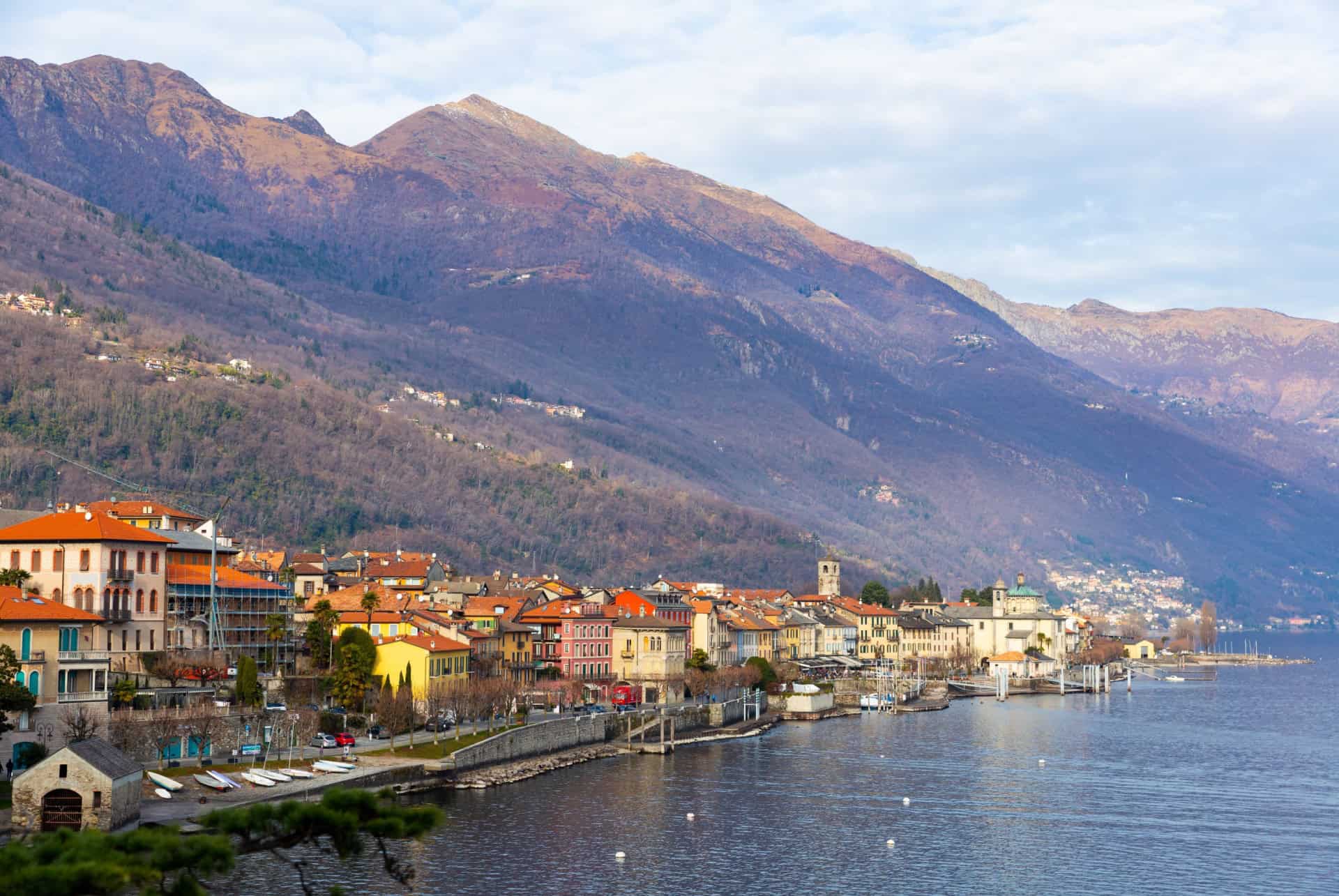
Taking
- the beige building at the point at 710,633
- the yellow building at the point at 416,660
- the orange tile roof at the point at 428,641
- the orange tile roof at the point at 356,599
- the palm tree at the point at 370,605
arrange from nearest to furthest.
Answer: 1. the yellow building at the point at 416,660
2. the orange tile roof at the point at 428,641
3. the palm tree at the point at 370,605
4. the orange tile roof at the point at 356,599
5. the beige building at the point at 710,633

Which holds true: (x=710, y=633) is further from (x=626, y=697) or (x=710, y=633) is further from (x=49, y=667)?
(x=49, y=667)

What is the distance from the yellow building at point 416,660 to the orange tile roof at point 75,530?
18.5 metres

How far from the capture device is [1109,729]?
147 metres

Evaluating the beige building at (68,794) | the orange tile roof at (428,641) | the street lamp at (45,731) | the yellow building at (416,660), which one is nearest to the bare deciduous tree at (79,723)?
the street lamp at (45,731)

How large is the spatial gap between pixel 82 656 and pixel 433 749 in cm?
2005

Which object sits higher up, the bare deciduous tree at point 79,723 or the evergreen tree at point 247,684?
the evergreen tree at point 247,684

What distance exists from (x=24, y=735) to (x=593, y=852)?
80.2 feet

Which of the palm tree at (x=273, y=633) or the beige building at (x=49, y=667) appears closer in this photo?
the beige building at (x=49, y=667)

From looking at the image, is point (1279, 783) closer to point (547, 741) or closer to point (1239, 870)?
point (1239, 870)

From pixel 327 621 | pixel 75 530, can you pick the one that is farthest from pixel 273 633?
pixel 75 530

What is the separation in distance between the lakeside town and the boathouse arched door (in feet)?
0.96

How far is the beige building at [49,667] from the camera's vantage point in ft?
247

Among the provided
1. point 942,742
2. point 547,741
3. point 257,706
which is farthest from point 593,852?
point 942,742

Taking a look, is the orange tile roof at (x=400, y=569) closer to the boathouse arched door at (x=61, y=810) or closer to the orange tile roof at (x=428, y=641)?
the orange tile roof at (x=428, y=641)
